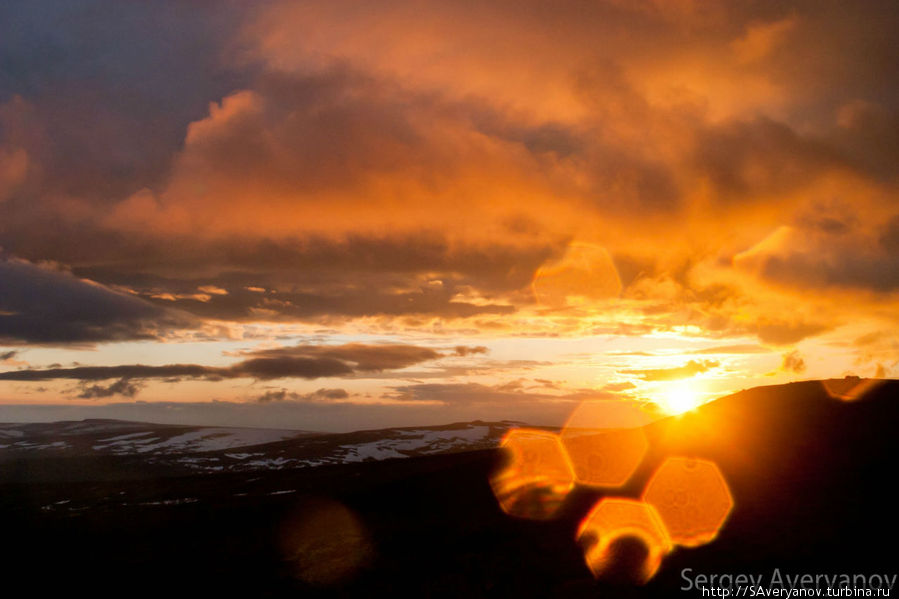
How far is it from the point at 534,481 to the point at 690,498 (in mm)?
16598

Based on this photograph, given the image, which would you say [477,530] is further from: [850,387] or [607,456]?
[850,387]

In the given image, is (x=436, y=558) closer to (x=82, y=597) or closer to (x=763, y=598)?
(x=763, y=598)

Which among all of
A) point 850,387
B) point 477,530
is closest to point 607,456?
point 477,530

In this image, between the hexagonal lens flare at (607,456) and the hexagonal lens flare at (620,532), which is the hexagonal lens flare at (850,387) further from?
the hexagonal lens flare at (620,532)

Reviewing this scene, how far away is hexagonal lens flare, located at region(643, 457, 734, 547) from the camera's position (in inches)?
1491

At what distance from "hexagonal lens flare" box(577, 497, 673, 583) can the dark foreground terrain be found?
2.79 ft

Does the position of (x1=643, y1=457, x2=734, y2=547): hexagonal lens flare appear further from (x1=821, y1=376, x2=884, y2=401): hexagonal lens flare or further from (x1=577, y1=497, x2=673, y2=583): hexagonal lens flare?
(x1=821, y1=376, x2=884, y2=401): hexagonal lens flare

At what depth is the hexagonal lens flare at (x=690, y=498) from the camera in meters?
37.9

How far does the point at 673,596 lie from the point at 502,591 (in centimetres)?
891

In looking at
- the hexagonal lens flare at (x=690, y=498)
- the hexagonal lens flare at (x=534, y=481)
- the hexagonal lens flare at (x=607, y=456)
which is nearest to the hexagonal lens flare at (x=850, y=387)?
the hexagonal lens flare at (x=607, y=456)

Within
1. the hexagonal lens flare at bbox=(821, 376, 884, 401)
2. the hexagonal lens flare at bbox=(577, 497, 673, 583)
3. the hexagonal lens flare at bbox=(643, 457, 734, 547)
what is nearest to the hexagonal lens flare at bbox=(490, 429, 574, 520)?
the hexagonal lens flare at bbox=(577, 497, 673, 583)

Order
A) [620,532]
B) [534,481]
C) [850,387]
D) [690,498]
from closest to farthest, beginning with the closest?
[620,532] → [690,498] → [534,481] → [850,387]

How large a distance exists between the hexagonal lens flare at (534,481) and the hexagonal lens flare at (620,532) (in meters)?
4.16

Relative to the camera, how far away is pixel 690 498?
44438mm
